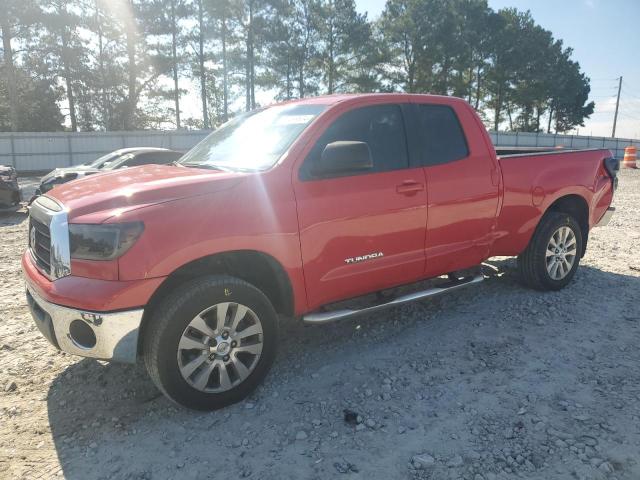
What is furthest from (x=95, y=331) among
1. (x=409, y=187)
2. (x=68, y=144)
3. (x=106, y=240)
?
(x=68, y=144)

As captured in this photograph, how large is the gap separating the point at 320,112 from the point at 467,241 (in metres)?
1.71

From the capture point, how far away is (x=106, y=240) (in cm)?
275

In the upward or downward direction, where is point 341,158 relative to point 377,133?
downward

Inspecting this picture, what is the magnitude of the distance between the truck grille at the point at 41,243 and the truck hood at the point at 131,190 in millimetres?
210

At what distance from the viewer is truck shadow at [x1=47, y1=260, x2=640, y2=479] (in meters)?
2.81

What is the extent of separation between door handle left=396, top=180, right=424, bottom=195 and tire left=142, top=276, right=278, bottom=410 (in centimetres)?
134

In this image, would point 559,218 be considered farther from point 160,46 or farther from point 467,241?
point 160,46

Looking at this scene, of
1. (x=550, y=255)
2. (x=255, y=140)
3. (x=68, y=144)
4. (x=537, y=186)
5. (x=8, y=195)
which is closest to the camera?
(x=255, y=140)

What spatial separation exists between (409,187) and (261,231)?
1294 mm

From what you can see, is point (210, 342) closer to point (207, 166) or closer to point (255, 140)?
point (207, 166)

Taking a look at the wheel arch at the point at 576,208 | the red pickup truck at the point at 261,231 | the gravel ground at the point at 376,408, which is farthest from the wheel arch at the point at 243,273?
the wheel arch at the point at 576,208

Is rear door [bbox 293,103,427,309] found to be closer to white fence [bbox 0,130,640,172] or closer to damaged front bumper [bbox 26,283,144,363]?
damaged front bumper [bbox 26,283,144,363]

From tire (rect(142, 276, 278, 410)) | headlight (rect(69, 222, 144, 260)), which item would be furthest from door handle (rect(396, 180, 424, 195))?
headlight (rect(69, 222, 144, 260))

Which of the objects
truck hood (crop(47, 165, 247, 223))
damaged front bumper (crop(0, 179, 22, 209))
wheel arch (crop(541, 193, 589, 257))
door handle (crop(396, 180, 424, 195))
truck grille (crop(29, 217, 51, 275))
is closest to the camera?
truck hood (crop(47, 165, 247, 223))
